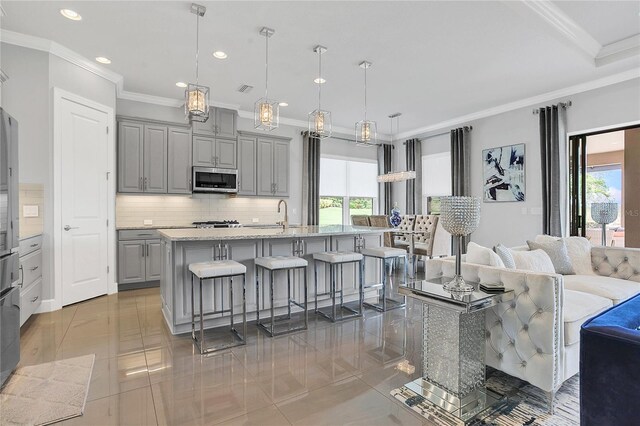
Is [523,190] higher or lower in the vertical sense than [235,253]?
higher

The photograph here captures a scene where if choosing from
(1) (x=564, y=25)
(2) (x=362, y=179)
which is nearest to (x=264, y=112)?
(1) (x=564, y=25)

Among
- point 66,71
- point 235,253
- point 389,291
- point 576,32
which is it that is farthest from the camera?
point 389,291

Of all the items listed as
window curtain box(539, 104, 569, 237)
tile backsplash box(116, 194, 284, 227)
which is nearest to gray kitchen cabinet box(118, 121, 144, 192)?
tile backsplash box(116, 194, 284, 227)

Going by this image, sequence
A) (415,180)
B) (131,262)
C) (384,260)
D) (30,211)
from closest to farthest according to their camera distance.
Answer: (30,211), (384,260), (131,262), (415,180)

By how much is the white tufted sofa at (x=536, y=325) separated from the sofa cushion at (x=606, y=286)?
0.22 m

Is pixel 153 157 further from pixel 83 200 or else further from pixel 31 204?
pixel 31 204

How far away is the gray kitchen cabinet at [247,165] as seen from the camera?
20.6 ft

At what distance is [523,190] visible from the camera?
5879mm

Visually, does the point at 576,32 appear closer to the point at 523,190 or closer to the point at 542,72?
the point at 542,72

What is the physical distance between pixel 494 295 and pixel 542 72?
415 cm

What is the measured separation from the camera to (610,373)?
1276 mm

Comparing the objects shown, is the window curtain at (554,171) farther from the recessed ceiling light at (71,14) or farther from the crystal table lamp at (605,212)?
the recessed ceiling light at (71,14)

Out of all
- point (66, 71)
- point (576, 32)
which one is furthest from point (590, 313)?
A: point (66, 71)

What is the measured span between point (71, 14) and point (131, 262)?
325 cm
